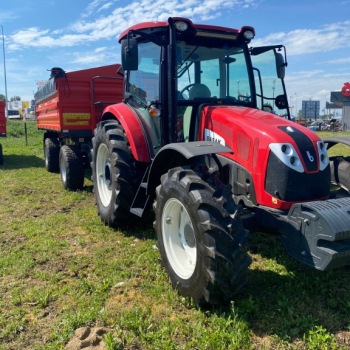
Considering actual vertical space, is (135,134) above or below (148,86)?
below

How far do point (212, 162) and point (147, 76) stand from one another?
1.50 m

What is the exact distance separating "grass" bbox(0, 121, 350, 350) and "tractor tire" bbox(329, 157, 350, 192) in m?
1.01

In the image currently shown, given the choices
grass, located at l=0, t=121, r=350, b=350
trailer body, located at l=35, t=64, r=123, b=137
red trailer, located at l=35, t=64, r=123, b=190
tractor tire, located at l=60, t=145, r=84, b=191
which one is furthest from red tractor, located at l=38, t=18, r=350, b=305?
trailer body, located at l=35, t=64, r=123, b=137

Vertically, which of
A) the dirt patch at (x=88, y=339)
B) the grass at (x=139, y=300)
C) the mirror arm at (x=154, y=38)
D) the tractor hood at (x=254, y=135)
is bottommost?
the dirt patch at (x=88, y=339)

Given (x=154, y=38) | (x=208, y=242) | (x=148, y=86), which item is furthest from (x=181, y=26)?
(x=208, y=242)

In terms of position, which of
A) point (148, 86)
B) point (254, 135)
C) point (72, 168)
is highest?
point (148, 86)

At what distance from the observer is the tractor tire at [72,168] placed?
7.26 metres

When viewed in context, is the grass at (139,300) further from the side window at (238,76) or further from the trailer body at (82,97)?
the trailer body at (82,97)

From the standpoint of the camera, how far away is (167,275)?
140 inches

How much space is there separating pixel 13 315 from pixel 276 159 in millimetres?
2646

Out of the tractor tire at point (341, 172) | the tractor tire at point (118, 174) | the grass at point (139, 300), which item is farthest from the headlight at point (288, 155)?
the tractor tire at point (118, 174)

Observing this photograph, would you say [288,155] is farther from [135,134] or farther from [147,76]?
[147,76]

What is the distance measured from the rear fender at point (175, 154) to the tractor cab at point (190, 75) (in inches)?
14.5

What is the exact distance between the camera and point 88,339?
2.70 meters
